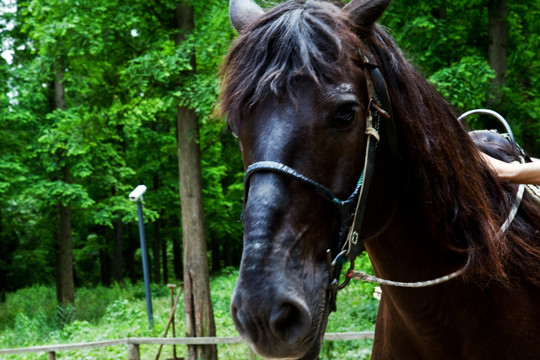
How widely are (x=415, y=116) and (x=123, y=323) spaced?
13094 mm

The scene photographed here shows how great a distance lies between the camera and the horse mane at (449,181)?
219 centimetres

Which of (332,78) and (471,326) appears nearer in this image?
(332,78)

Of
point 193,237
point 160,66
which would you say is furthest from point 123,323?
point 160,66

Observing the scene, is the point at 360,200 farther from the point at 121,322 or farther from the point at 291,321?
the point at 121,322

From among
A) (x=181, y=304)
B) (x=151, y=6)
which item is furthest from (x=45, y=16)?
(x=181, y=304)

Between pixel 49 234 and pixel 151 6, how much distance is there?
1457 centimetres

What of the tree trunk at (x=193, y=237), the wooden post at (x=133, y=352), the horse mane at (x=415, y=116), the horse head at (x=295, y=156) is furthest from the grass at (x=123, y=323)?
the horse head at (x=295, y=156)

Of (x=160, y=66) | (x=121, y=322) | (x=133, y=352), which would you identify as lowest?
(x=121, y=322)

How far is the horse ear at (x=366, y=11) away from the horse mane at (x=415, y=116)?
3 cm

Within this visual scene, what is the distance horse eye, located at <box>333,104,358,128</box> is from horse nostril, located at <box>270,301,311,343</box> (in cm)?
59

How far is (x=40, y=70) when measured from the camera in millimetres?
11047

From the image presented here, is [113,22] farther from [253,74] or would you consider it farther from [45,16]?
[253,74]

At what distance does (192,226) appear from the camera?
11.0m

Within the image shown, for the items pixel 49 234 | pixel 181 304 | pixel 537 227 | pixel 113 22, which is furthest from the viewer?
pixel 49 234
